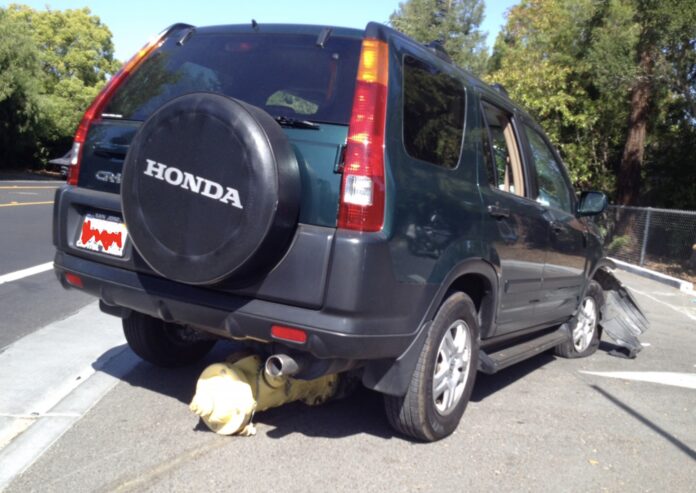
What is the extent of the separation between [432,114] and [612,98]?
17227mm

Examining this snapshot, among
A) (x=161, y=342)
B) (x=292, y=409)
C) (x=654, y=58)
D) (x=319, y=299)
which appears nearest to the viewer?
(x=319, y=299)

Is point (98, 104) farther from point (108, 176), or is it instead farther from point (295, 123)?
point (295, 123)

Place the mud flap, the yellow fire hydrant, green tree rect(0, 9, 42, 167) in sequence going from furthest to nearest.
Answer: green tree rect(0, 9, 42, 167) → the mud flap → the yellow fire hydrant

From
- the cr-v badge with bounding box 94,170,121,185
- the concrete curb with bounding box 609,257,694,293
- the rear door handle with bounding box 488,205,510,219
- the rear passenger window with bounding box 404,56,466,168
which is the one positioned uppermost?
the rear passenger window with bounding box 404,56,466,168

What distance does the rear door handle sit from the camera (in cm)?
427

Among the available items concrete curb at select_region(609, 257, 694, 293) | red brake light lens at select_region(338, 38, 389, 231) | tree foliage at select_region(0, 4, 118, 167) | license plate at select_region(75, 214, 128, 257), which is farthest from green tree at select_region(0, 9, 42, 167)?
red brake light lens at select_region(338, 38, 389, 231)

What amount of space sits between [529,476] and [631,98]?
17077 mm

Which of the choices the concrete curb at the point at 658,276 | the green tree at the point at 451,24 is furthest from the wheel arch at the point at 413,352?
the green tree at the point at 451,24

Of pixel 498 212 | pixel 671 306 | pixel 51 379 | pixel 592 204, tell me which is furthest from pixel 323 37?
pixel 671 306

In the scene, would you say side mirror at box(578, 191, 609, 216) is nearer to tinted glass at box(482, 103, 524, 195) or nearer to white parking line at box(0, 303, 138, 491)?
tinted glass at box(482, 103, 524, 195)

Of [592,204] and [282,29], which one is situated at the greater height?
[282,29]

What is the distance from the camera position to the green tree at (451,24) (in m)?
45.8

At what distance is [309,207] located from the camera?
3.33 meters

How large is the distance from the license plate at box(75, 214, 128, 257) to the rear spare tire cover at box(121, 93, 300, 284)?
13.8 inches
